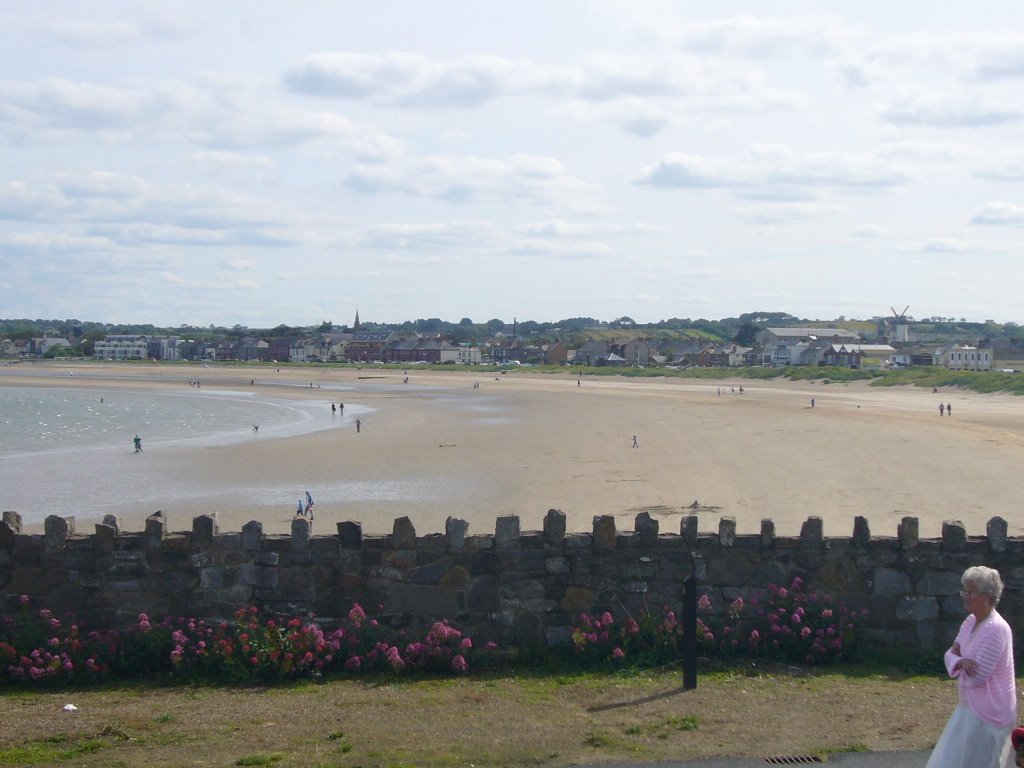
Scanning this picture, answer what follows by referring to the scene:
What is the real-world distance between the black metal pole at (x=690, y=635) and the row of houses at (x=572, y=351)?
106 m

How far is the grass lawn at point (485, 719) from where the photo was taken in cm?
615

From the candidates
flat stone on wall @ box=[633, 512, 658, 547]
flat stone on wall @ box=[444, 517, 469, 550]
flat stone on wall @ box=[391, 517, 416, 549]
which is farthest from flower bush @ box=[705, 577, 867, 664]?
flat stone on wall @ box=[391, 517, 416, 549]

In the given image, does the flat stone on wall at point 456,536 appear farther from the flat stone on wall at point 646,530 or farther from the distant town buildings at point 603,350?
the distant town buildings at point 603,350

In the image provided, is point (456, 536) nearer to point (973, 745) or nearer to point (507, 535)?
point (507, 535)

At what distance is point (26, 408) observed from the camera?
64.2 meters

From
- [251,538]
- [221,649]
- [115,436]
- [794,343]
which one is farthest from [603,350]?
[221,649]

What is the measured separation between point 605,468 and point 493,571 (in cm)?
2438

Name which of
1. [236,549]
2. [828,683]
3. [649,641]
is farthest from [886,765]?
[236,549]

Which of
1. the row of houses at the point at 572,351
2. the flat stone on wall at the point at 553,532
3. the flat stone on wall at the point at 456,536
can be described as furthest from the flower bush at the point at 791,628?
the row of houses at the point at 572,351

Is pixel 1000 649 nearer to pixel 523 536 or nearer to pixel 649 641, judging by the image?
pixel 649 641

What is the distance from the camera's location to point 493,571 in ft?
27.2

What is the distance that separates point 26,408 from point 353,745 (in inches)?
2551

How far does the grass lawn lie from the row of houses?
10625 centimetres

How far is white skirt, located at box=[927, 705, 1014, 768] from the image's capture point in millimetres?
4980
